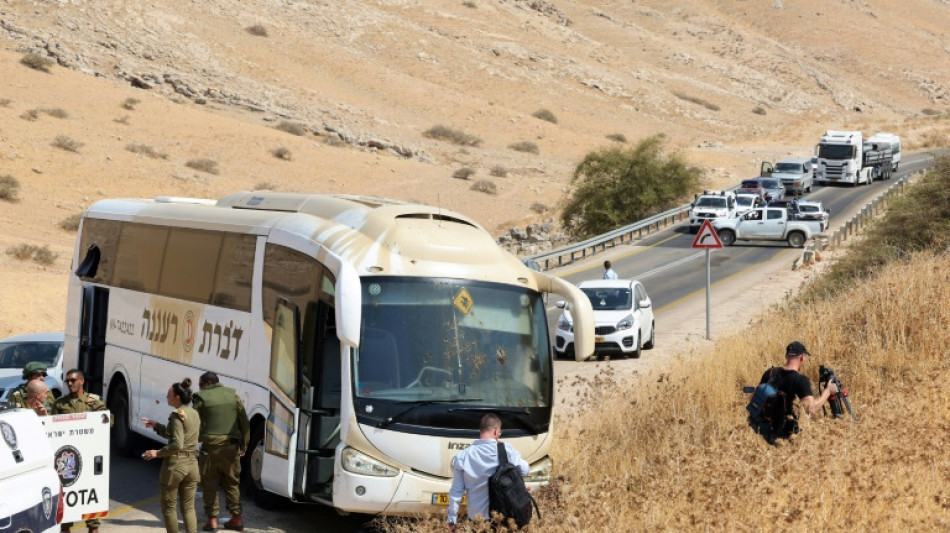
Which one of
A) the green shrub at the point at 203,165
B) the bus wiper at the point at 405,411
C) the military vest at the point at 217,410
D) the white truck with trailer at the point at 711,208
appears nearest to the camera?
the bus wiper at the point at 405,411

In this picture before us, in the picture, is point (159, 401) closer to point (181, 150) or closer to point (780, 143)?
point (181, 150)

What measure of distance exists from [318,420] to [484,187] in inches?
2173

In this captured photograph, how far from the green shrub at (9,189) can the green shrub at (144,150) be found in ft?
36.5

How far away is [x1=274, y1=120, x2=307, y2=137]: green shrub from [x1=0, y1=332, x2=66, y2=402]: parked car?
53241 mm

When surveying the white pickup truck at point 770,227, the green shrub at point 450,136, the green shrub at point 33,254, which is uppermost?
the green shrub at point 450,136

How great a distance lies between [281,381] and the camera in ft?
42.1

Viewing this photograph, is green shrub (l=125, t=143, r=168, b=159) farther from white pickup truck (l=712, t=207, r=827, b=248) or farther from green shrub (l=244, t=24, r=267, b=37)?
green shrub (l=244, t=24, r=267, b=37)

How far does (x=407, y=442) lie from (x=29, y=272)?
27892 millimetres

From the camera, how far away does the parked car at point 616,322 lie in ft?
84.0

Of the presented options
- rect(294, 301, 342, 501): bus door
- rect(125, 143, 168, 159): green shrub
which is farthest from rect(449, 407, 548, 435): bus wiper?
rect(125, 143, 168, 159): green shrub

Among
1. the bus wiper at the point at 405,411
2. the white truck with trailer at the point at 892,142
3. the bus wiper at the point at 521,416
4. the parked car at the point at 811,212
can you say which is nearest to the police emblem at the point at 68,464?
the bus wiper at the point at 405,411

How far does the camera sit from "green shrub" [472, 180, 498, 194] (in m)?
66.9

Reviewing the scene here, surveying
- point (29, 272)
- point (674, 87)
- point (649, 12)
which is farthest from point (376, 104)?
point (649, 12)

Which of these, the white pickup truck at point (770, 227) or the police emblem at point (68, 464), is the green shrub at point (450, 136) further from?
the police emblem at point (68, 464)
